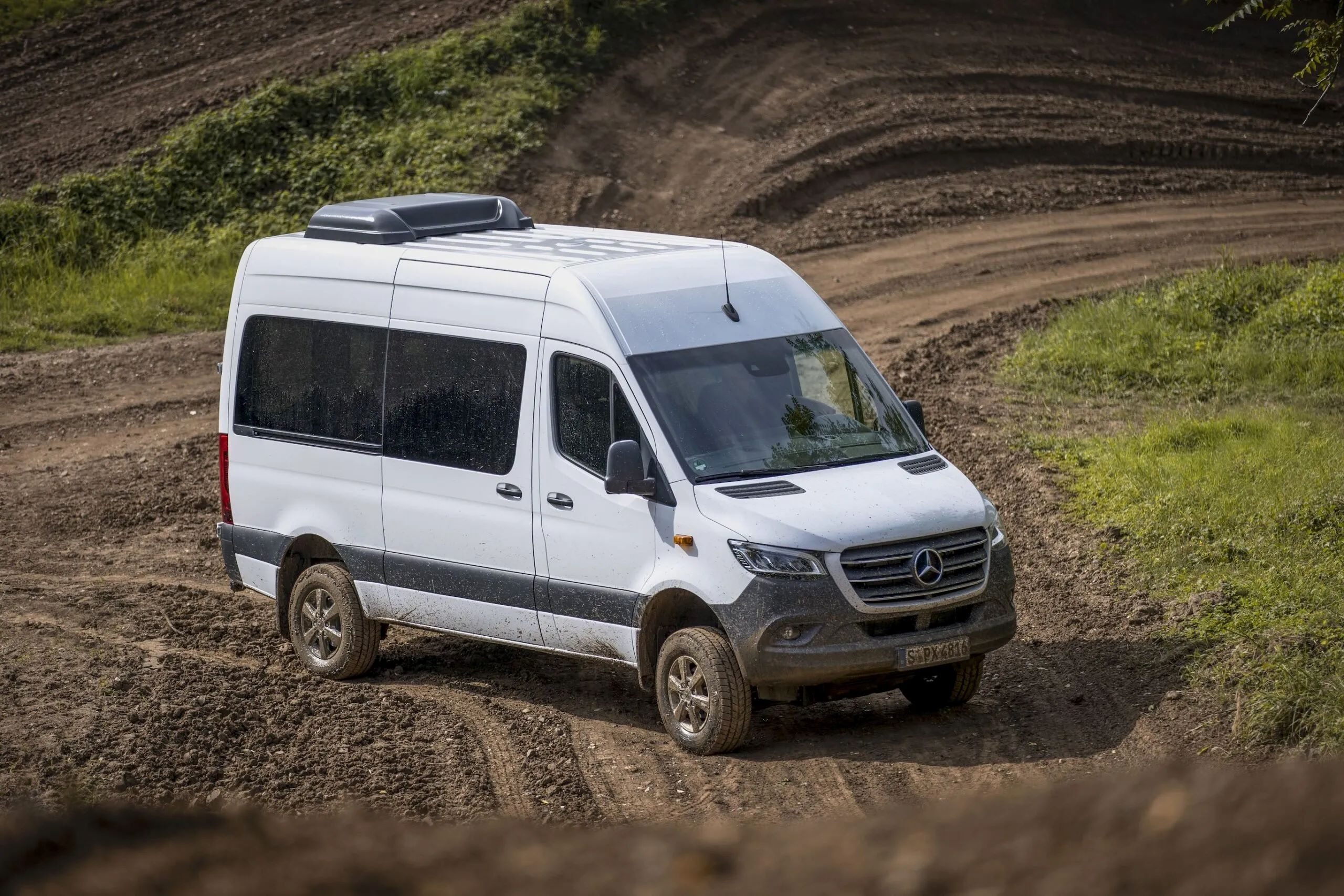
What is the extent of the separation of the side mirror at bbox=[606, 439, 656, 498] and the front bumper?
0.78 meters

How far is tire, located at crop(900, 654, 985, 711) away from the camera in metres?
8.58

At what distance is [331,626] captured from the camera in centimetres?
988

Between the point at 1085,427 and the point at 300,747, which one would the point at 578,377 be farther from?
the point at 1085,427

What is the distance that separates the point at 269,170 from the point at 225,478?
12.6 m

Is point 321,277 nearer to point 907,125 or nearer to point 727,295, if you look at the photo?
point 727,295

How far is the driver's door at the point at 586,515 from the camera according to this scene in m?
8.36

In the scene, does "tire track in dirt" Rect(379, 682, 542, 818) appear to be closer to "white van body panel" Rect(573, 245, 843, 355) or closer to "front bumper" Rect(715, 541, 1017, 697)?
"front bumper" Rect(715, 541, 1017, 697)

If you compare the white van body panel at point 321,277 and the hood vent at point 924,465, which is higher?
the white van body panel at point 321,277

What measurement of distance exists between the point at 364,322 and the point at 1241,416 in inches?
309

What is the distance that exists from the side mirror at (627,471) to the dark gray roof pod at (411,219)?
2724mm

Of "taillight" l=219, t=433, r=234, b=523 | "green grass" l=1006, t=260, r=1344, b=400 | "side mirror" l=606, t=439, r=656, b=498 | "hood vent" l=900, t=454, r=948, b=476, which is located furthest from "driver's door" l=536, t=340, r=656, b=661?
"green grass" l=1006, t=260, r=1344, b=400

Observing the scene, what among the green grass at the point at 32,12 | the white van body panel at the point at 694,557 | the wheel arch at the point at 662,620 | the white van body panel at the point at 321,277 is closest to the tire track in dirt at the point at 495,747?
the wheel arch at the point at 662,620

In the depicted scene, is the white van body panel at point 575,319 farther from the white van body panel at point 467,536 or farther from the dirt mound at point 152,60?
the dirt mound at point 152,60

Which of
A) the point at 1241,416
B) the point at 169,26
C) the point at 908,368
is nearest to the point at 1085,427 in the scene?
the point at 1241,416
